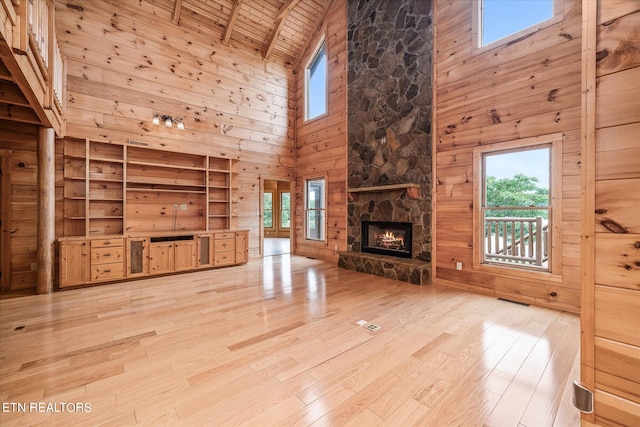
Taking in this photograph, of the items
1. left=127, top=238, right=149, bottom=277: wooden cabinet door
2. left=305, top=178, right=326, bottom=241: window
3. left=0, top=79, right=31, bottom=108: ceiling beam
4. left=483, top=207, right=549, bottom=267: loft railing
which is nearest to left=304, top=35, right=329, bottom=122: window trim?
left=305, top=178, right=326, bottom=241: window

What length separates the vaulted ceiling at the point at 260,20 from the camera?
565 centimetres

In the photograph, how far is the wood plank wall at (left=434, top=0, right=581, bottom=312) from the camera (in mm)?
3172

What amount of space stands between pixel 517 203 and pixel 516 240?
2.65 feet

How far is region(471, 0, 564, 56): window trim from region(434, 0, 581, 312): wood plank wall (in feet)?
0.16

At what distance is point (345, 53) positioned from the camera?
19.8 feet

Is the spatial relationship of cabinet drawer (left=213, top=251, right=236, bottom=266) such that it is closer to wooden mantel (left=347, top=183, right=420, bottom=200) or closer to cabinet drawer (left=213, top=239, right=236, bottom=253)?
cabinet drawer (left=213, top=239, right=236, bottom=253)

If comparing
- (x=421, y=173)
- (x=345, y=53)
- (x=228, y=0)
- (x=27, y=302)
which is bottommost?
(x=27, y=302)

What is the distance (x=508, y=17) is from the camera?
3.75 metres

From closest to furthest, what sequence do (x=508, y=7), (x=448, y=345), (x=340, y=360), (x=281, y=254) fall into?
(x=340, y=360) → (x=448, y=345) → (x=508, y=7) → (x=281, y=254)

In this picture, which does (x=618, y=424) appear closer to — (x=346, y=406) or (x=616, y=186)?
(x=616, y=186)

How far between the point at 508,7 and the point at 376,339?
4702 millimetres

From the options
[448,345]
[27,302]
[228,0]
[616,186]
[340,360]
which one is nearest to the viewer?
[616,186]

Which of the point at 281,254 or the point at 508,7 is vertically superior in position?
the point at 508,7

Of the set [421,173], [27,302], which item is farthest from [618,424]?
[27,302]
